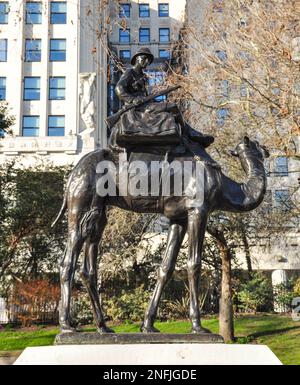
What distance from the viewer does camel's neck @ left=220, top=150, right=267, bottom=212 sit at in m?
7.10

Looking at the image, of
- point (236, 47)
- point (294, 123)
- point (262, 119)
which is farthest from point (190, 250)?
point (236, 47)

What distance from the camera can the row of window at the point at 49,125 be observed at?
4028 cm

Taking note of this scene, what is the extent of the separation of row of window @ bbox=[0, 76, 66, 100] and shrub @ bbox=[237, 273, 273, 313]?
21535 millimetres

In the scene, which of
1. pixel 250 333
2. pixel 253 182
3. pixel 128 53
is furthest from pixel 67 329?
pixel 128 53

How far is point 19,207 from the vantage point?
2822 cm

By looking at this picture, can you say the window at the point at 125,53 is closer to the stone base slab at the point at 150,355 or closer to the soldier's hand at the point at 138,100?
the soldier's hand at the point at 138,100

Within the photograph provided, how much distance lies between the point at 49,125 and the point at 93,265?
114ft

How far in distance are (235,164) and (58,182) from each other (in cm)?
1561

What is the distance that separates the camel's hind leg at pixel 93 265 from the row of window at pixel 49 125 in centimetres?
3393

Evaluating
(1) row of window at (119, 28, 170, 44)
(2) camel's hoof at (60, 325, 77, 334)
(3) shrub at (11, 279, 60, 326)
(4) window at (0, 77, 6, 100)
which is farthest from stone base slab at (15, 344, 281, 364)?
(1) row of window at (119, 28, 170, 44)

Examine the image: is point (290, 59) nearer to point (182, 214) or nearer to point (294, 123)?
point (294, 123)

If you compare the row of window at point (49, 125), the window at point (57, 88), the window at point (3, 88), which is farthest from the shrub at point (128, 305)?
the window at point (3, 88)

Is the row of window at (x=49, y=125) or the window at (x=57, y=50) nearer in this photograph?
the row of window at (x=49, y=125)
